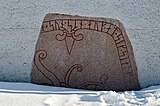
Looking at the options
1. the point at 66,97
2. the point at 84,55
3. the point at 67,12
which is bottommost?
the point at 66,97

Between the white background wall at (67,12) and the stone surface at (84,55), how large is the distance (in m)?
0.09

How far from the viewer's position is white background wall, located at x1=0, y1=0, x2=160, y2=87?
4168 millimetres

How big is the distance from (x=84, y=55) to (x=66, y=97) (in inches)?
28.6

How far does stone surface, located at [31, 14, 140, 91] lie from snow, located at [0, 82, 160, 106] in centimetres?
21

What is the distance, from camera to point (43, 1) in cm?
417

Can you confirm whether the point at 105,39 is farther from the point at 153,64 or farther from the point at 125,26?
the point at 153,64

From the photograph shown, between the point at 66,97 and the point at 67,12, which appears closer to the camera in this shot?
the point at 66,97

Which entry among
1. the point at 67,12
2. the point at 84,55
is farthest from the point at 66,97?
the point at 67,12

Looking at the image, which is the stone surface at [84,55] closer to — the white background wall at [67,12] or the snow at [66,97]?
the white background wall at [67,12]

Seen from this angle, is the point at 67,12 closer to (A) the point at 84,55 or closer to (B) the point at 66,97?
(A) the point at 84,55

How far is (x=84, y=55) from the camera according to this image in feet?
13.9

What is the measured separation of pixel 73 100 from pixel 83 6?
1.30 m

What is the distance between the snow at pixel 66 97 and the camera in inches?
140

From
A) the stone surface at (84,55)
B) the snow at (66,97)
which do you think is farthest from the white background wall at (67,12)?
the snow at (66,97)
